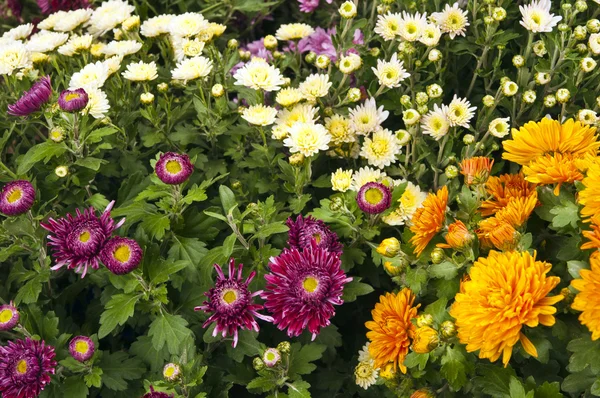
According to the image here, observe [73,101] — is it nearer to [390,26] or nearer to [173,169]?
[173,169]

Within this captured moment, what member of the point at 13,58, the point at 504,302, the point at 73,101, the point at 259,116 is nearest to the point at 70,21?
the point at 13,58

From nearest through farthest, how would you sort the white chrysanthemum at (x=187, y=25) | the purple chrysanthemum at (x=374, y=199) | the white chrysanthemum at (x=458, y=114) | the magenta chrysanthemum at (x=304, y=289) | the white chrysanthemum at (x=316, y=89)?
the magenta chrysanthemum at (x=304, y=289), the purple chrysanthemum at (x=374, y=199), the white chrysanthemum at (x=458, y=114), the white chrysanthemum at (x=316, y=89), the white chrysanthemum at (x=187, y=25)

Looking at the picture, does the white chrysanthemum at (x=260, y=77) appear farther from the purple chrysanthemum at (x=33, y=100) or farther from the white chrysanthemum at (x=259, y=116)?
the purple chrysanthemum at (x=33, y=100)

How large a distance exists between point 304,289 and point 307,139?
0.43 meters

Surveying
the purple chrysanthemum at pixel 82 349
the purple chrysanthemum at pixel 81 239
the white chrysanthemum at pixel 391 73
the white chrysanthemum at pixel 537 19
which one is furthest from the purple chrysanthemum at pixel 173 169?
the white chrysanthemum at pixel 537 19

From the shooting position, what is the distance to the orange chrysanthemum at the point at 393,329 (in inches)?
45.2

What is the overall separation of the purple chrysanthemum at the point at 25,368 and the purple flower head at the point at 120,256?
0.75 feet

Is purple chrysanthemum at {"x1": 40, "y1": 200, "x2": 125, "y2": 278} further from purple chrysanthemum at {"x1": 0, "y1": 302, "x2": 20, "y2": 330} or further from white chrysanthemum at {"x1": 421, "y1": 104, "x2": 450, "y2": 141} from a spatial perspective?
white chrysanthemum at {"x1": 421, "y1": 104, "x2": 450, "y2": 141}

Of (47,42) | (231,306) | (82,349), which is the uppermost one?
(47,42)

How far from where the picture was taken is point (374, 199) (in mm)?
Answer: 1222

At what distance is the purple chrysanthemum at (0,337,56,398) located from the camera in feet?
3.69

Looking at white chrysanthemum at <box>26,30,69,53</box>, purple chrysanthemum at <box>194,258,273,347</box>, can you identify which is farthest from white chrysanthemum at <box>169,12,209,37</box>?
purple chrysanthemum at <box>194,258,273,347</box>

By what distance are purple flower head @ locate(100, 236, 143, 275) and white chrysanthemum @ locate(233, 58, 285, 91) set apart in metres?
0.58

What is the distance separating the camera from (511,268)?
0.93 metres
